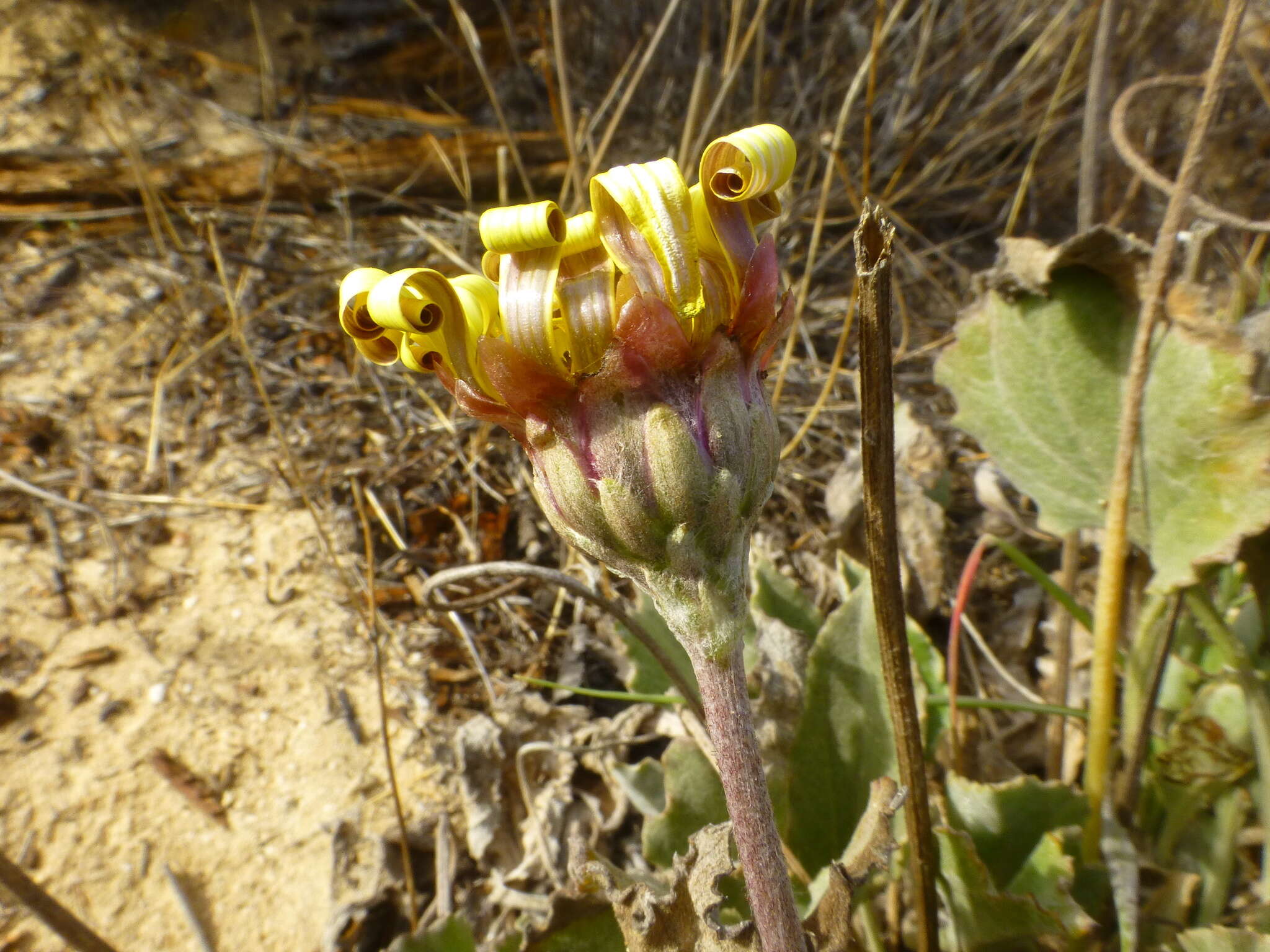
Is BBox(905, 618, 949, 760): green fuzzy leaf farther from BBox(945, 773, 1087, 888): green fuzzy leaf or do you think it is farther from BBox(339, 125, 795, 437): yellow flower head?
BBox(339, 125, 795, 437): yellow flower head

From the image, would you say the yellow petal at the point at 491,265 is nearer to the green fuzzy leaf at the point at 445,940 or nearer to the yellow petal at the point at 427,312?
the yellow petal at the point at 427,312

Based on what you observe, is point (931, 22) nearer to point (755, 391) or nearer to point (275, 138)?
point (275, 138)

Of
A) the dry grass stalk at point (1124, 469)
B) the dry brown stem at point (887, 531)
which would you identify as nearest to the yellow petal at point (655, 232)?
the dry brown stem at point (887, 531)

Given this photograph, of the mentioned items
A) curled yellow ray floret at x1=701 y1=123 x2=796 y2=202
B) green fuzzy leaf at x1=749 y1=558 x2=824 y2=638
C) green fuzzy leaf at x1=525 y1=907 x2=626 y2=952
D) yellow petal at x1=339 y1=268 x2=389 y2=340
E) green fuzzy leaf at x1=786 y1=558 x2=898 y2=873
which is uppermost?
curled yellow ray floret at x1=701 y1=123 x2=796 y2=202

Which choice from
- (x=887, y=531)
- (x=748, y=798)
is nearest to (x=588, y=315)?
(x=887, y=531)

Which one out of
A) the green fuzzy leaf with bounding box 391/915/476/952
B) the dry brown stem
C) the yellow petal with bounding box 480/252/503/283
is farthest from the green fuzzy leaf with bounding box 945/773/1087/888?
the yellow petal with bounding box 480/252/503/283

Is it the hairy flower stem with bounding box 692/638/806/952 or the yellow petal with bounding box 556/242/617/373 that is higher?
the yellow petal with bounding box 556/242/617/373
